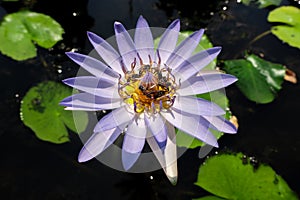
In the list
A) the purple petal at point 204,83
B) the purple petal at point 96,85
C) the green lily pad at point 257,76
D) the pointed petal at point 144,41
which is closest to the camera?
the purple petal at point 96,85

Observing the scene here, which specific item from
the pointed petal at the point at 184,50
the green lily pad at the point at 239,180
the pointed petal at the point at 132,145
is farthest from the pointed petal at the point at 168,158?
the green lily pad at the point at 239,180

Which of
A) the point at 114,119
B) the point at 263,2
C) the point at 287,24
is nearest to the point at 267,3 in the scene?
the point at 263,2

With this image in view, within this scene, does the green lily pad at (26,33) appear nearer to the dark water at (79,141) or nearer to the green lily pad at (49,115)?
the dark water at (79,141)

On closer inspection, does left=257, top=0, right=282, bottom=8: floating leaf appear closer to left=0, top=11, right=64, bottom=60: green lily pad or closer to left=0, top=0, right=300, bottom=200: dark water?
left=0, top=0, right=300, bottom=200: dark water

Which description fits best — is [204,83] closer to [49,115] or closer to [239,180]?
[239,180]

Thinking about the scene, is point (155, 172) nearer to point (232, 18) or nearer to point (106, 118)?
point (106, 118)

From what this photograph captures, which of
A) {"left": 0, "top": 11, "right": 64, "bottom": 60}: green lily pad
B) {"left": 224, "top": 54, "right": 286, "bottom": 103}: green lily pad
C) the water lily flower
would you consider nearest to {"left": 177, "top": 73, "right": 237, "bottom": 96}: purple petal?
the water lily flower

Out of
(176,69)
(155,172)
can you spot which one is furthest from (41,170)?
(176,69)
